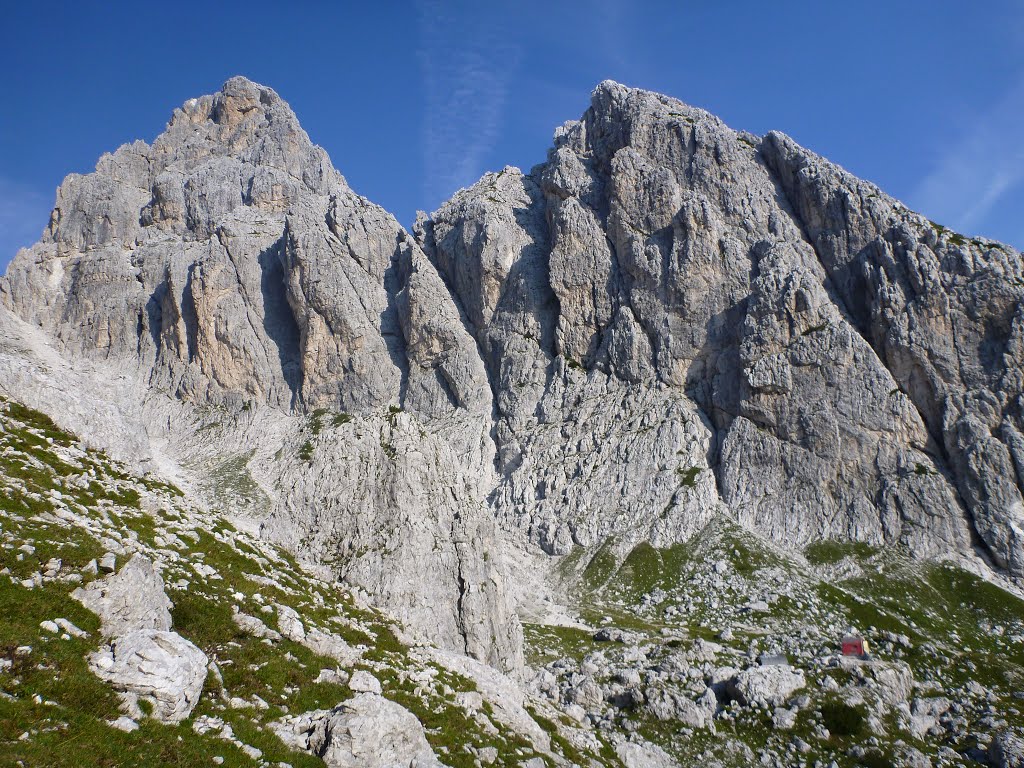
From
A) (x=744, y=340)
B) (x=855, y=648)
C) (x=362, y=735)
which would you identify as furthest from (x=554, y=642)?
(x=744, y=340)

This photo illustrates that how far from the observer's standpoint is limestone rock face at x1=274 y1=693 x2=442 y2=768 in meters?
15.7

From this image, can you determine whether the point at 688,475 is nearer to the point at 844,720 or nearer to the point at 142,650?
the point at 844,720

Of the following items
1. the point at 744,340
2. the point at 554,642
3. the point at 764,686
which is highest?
the point at 744,340

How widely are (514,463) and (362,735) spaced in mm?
102164

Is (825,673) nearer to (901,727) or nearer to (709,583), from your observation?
(901,727)

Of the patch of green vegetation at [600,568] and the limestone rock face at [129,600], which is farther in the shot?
the patch of green vegetation at [600,568]

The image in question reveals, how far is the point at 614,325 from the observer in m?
127

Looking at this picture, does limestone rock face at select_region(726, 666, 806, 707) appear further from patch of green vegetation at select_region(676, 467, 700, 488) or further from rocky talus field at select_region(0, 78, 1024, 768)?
patch of green vegetation at select_region(676, 467, 700, 488)

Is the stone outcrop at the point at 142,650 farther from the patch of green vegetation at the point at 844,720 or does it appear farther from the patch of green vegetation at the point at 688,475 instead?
the patch of green vegetation at the point at 688,475

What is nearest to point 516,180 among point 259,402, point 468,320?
point 468,320

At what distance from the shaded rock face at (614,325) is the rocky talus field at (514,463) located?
67 cm

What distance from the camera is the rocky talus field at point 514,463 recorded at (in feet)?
60.1

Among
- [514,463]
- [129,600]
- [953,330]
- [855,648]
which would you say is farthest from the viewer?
[514,463]

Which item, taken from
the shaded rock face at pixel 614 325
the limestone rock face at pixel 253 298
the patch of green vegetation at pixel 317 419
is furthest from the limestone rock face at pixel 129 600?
the patch of green vegetation at pixel 317 419
